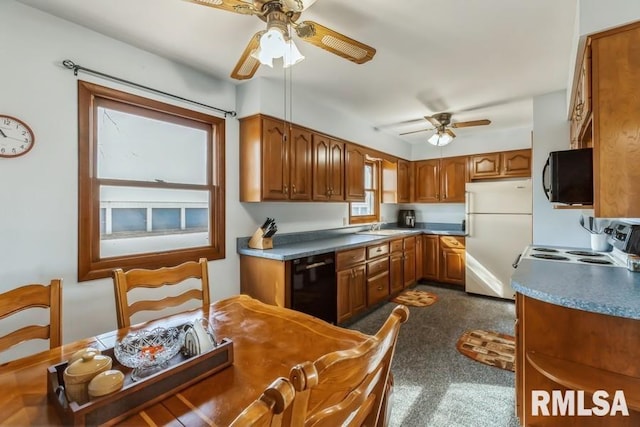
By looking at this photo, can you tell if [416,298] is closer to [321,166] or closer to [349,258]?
[349,258]

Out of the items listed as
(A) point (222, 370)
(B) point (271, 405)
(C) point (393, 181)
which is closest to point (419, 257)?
(C) point (393, 181)

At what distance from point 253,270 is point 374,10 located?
87.3 inches

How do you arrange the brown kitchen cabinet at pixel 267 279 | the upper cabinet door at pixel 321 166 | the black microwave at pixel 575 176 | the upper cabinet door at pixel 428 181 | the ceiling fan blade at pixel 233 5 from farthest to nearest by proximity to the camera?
the upper cabinet door at pixel 428 181
the upper cabinet door at pixel 321 166
the brown kitchen cabinet at pixel 267 279
the black microwave at pixel 575 176
the ceiling fan blade at pixel 233 5

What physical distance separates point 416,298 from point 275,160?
2785mm

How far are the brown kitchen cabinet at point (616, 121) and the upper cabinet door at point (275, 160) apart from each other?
219 centimetres

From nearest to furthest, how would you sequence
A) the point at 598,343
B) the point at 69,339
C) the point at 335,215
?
the point at 598,343
the point at 69,339
the point at 335,215

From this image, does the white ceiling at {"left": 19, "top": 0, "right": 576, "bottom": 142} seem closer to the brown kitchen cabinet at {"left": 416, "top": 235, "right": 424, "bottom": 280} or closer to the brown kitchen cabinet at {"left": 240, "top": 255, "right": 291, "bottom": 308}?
the brown kitchen cabinet at {"left": 240, "top": 255, "right": 291, "bottom": 308}

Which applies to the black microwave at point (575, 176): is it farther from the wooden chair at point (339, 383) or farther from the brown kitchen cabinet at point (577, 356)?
the wooden chair at point (339, 383)

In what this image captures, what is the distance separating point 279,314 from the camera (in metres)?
1.46

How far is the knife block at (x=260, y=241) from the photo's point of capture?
279cm

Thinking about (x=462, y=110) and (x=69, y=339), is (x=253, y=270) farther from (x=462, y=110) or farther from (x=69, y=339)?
(x=462, y=110)

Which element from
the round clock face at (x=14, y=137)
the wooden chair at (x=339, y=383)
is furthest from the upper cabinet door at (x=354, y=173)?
the wooden chair at (x=339, y=383)

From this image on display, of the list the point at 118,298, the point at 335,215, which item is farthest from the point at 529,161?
the point at 118,298

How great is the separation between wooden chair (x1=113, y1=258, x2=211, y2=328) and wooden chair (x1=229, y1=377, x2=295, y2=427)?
1.29 m
